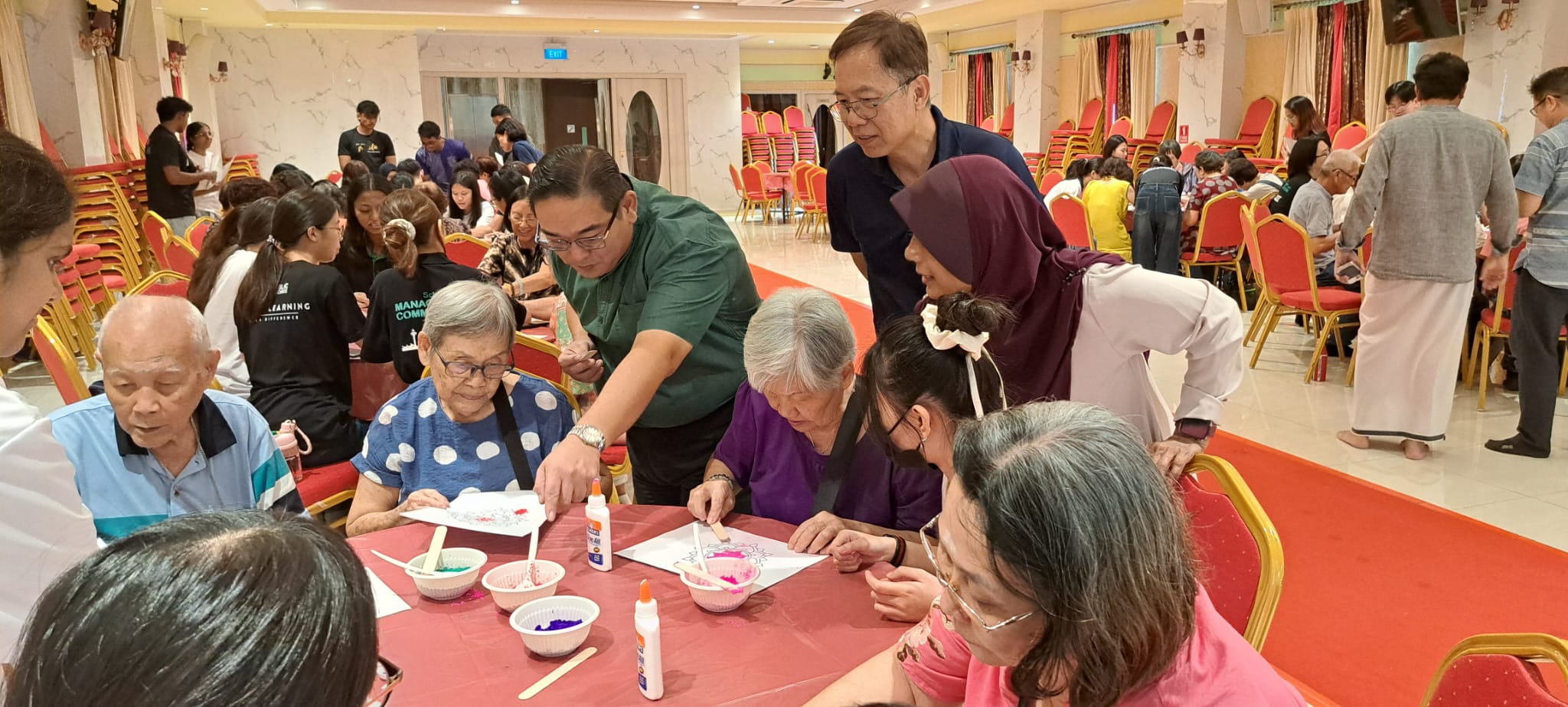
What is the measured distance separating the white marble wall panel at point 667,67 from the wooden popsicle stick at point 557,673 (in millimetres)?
15951

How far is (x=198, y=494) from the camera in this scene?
6.98 feet

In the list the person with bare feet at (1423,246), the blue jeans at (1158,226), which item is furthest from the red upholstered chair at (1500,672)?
the blue jeans at (1158,226)

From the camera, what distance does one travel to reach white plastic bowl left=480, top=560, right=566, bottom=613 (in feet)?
5.50

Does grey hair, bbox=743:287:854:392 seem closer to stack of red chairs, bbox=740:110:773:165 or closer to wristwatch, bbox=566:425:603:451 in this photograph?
wristwatch, bbox=566:425:603:451

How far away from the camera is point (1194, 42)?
12.2m

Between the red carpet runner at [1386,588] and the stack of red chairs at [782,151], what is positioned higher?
the stack of red chairs at [782,151]

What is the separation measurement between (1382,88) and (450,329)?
1129 centimetres

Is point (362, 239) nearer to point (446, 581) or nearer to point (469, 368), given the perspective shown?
point (469, 368)

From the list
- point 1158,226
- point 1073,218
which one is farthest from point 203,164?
point 1158,226

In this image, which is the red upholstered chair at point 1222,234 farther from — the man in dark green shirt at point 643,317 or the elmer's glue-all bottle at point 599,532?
the elmer's glue-all bottle at point 599,532

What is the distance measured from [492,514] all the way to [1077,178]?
335 inches

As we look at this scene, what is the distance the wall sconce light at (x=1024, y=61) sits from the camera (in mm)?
15555

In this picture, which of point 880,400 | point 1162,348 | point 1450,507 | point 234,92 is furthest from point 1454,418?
point 234,92

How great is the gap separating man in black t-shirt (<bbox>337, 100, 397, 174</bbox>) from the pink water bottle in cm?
780
